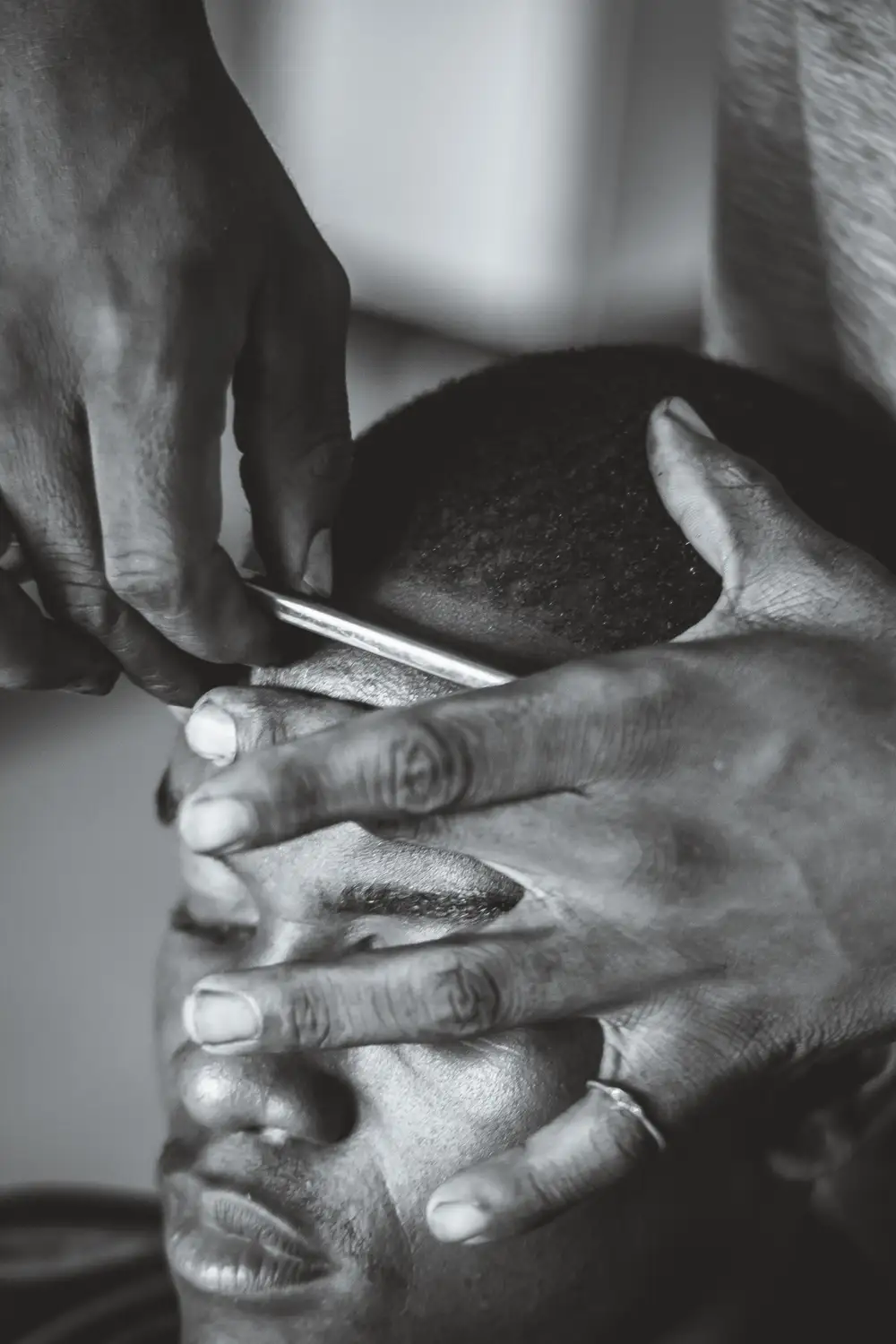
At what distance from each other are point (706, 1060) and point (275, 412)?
0.43 metres

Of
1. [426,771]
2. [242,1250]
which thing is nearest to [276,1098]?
[242,1250]

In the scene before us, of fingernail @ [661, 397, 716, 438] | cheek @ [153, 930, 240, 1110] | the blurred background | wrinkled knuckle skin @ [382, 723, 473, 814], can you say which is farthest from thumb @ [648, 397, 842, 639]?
the blurred background

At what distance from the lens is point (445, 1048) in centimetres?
91

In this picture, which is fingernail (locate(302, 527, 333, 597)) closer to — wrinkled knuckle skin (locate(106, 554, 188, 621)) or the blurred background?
wrinkled knuckle skin (locate(106, 554, 188, 621))

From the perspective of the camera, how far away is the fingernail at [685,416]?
89 cm

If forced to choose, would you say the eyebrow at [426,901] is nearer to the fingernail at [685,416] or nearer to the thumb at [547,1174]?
the thumb at [547,1174]

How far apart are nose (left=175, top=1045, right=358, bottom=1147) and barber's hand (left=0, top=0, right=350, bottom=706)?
0.90 feet

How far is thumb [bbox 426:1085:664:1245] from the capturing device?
711mm

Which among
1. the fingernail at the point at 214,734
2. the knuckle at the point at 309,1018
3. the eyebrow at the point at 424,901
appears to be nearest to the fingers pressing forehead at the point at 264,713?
the fingernail at the point at 214,734

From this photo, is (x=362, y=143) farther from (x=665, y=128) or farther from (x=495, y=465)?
(x=495, y=465)

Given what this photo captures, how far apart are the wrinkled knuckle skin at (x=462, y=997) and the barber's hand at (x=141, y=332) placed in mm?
258

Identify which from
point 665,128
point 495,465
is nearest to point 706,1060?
point 495,465

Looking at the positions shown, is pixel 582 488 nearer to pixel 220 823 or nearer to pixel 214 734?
pixel 214 734

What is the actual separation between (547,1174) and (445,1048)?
20cm
